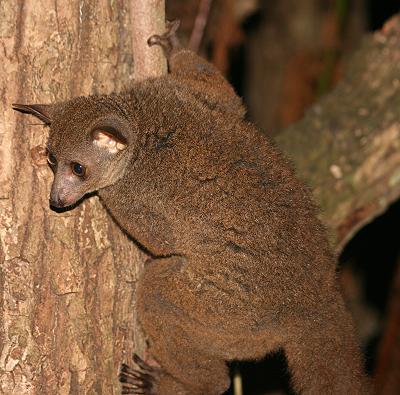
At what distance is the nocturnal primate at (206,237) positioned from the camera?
5.00 meters

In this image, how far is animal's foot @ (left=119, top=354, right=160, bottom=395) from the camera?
5.27 meters

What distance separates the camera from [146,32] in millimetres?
5555

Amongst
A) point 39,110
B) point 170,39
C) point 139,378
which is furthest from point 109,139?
point 139,378

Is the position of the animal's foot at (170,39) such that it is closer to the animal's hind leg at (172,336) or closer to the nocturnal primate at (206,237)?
the nocturnal primate at (206,237)

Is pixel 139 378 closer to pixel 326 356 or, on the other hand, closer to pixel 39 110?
pixel 326 356

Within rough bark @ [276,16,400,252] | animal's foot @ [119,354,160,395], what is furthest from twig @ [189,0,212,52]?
animal's foot @ [119,354,160,395]

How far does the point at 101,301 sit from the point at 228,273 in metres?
0.97

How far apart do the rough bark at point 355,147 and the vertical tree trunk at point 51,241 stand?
8.04 ft

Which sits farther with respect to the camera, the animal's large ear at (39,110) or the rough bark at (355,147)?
the rough bark at (355,147)

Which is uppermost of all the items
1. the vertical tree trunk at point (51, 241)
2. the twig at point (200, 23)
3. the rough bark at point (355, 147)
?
the twig at point (200, 23)

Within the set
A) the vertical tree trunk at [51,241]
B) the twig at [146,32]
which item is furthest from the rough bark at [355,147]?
the vertical tree trunk at [51,241]

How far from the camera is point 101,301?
16.8 ft

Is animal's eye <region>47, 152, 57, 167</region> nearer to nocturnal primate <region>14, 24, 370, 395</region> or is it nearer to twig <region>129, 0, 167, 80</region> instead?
nocturnal primate <region>14, 24, 370, 395</region>

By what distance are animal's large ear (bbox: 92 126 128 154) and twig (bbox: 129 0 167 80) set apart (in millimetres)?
684
